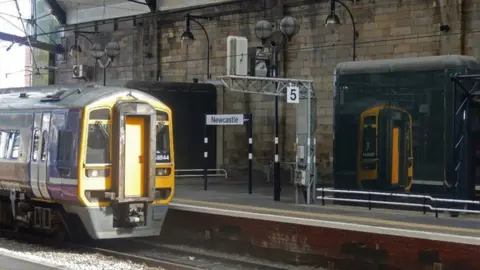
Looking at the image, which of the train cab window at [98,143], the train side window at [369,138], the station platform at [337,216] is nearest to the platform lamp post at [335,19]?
the station platform at [337,216]

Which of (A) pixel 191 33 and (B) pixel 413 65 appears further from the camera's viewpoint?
(A) pixel 191 33

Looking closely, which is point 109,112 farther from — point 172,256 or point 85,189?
point 172,256

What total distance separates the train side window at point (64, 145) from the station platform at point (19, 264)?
2216 millimetres

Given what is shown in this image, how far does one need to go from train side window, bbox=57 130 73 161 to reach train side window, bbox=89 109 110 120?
0.49 meters

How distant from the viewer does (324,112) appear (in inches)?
862

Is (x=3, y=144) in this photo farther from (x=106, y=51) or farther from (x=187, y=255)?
(x=106, y=51)

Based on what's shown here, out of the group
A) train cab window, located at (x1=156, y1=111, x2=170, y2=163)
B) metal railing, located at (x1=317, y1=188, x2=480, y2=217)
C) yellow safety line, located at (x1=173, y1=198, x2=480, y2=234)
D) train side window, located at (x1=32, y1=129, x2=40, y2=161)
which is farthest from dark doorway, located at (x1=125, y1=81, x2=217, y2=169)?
train side window, located at (x1=32, y1=129, x2=40, y2=161)

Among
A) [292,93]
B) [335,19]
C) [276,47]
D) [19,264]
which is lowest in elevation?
[19,264]

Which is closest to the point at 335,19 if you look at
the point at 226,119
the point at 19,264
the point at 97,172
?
the point at 226,119

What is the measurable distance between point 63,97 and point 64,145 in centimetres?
107

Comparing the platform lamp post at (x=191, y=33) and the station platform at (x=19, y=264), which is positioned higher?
the platform lamp post at (x=191, y=33)

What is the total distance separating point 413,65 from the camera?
14016 millimetres

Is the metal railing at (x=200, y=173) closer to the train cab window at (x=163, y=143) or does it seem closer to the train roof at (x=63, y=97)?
the train roof at (x=63, y=97)

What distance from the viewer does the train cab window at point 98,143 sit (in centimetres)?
1206
